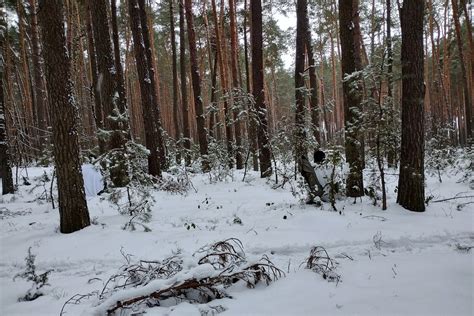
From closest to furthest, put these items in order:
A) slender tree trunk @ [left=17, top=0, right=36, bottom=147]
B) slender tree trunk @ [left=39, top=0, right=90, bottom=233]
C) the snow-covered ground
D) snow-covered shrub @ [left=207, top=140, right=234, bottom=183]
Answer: the snow-covered ground
slender tree trunk @ [left=39, top=0, right=90, bottom=233]
snow-covered shrub @ [left=207, top=140, right=234, bottom=183]
slender tree trunk @ [left=17, top=0, right=36, bottom=147]

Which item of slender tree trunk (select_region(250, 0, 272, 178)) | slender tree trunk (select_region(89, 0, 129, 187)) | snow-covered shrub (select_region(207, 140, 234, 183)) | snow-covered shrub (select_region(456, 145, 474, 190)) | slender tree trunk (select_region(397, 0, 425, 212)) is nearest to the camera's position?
slender tree trunk (select_region(397, 0, 425, 212))

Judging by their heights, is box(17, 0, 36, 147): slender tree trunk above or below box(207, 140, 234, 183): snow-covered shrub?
above

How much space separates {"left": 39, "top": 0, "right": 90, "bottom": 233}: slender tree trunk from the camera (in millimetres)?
4840

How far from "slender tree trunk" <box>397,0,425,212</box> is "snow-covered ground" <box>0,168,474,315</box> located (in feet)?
1.31

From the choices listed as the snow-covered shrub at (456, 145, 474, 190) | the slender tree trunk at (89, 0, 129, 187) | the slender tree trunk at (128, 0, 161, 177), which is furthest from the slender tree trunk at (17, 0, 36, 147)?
the snow-covered shrub at (456, 145, 474, 190)

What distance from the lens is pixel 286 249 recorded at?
4.30 metres

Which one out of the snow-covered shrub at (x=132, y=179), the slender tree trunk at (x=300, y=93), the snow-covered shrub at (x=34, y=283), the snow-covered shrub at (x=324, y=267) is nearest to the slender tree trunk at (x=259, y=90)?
the slender tree trunk at (x=300, y=93)

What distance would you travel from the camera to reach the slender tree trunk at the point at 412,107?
518cm

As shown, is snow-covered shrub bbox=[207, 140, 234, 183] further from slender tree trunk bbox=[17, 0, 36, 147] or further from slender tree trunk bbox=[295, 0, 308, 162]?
slender tree trunk bbox=[17, 0, 36, 147]

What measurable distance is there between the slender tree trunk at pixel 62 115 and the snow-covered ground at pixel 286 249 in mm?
468

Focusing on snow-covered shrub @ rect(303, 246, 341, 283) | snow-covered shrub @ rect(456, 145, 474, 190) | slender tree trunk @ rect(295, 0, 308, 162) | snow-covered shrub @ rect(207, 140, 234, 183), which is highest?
slender tree trunk @ rect(295, 0, 308, 162)

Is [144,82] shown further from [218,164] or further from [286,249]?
→ [286,249]

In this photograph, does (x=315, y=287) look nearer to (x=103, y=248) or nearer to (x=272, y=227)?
(x=272, y=227)

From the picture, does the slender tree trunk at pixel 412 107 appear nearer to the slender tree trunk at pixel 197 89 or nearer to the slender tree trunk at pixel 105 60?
the slender tree trunk at pixel 105 60
